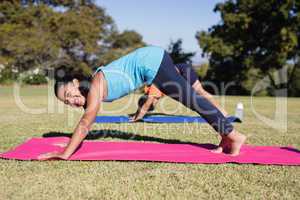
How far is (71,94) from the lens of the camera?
14.2 ft

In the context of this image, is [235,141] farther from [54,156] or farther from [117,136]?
[117,136]

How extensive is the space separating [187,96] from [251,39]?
27463 mm

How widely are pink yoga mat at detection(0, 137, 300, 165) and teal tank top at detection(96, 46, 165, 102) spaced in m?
0.65

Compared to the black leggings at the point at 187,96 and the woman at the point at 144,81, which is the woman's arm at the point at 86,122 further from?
the black leggings at the point at 187,96

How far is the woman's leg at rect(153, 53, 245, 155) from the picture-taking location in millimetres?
4438

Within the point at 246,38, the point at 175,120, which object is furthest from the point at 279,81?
the point at 175,120

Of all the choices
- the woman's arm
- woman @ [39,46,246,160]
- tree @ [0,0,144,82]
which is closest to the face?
woman @ [39,46,246,160]

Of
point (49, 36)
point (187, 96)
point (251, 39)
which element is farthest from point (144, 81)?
point (49, 36)

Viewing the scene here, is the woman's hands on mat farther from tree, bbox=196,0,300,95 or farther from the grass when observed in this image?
tree, bbox=196,0,300,95

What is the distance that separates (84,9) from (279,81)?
2052cm

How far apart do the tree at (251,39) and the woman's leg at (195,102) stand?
84.5 ft

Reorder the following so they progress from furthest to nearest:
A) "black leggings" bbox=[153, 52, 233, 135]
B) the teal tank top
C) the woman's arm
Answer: "black leggings" bbox=[153, 52, 233, 135]
the teal tank top
the woman's arm

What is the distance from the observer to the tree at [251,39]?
28.9 metres

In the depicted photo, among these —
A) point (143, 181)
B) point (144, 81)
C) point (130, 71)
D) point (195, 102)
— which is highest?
point (130, 71)
